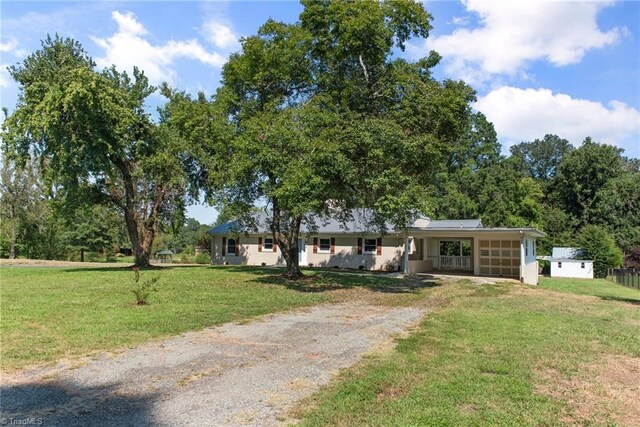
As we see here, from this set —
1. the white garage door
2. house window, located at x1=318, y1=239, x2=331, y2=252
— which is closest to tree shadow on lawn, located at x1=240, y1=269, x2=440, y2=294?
the white garage door

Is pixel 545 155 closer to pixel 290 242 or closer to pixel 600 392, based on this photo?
pixel 290 242

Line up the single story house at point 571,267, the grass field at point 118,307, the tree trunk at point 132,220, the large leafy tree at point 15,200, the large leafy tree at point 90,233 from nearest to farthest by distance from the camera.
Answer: the grass field at point 118,307 < the tree trunk at point 132,220 < the single story house at point 571,267 < the large leafy tree at point 15,200 < the large leafy tree at point 90,233

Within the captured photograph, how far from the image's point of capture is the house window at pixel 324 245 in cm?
2944

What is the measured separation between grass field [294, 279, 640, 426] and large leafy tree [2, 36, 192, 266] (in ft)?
58.6

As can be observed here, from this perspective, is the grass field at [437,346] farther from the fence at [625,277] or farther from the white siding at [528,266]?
the fence at [625,277]

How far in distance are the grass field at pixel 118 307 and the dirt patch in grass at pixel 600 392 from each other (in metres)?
5.92

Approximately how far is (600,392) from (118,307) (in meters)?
9.28

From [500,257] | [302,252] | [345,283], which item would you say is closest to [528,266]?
[500,257]

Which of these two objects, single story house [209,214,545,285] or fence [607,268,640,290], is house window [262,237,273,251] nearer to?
single story house [209,214,545,285]

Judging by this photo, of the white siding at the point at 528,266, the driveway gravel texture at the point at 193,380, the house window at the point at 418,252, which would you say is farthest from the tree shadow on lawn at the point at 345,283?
the driveway gravel texture at the point at 193,380

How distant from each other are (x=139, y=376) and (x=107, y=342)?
1.92 m

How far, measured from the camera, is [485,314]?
1109cm

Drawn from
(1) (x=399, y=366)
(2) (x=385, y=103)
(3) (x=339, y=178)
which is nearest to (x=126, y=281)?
(3) (x=339, y=178)

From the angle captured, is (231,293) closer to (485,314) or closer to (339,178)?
(339,178)
